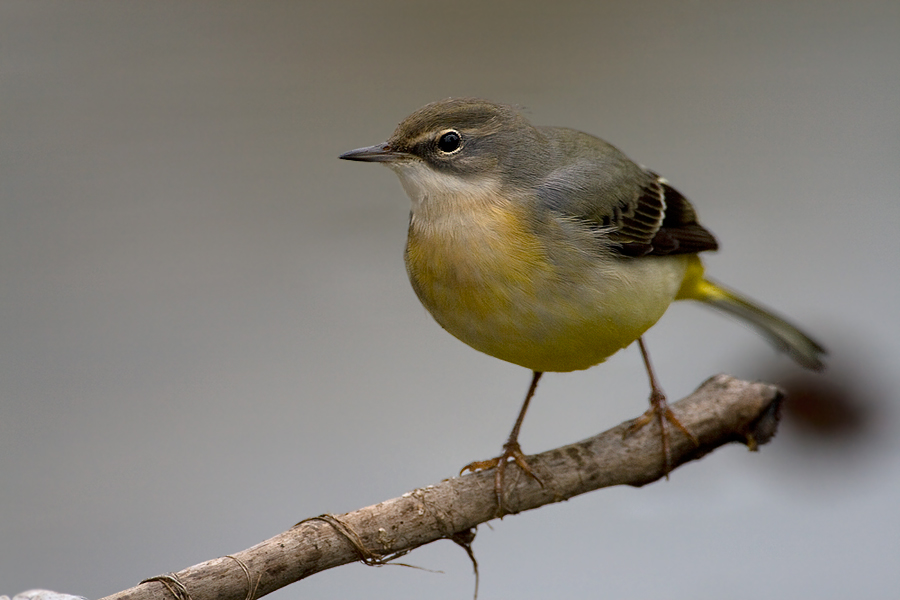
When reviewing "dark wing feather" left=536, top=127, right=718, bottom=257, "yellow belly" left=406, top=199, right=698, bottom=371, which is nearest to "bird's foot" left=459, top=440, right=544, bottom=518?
"yellow belly" left=406, top=199, right=698, bottom=371

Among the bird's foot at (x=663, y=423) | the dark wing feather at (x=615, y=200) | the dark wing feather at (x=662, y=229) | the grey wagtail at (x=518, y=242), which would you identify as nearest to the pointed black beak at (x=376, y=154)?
the grey wagtail at (x=518, y=242)

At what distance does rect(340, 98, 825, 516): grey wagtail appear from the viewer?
7.23 ft

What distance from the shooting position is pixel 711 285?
3182 millimetres

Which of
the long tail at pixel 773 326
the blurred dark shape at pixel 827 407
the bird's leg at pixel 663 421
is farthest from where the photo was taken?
the blurred dark shape at pixel 827 407

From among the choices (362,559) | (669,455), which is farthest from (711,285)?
(362,559)

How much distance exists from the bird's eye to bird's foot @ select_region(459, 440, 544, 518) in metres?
0.95

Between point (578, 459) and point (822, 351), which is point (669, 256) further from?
point (822, 351)

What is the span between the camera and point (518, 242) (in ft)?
7.29

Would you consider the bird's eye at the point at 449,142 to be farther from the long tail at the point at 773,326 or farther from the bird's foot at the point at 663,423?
the long tail at the point at 773,326

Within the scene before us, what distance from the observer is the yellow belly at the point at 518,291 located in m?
2.19

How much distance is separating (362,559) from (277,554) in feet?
0.78

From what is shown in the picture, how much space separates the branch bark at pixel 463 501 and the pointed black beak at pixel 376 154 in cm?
93

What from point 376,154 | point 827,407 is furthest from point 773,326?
point 376,154

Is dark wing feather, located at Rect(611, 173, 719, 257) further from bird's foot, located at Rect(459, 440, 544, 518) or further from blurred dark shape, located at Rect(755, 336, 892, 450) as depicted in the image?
blurred dark shape, located at Rect(755, 336, 892, 450)
